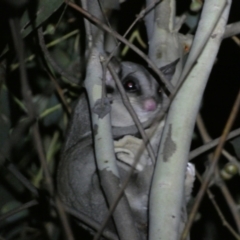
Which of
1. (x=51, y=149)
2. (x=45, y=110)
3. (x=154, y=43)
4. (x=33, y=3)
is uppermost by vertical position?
(x=33, y=3)

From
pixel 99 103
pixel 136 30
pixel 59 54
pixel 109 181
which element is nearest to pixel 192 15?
pixel 136 30

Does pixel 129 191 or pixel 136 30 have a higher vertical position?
pixel 136 30

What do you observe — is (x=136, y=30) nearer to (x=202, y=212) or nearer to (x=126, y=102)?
(x=202, y=212)

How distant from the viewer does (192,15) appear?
12.2 ft

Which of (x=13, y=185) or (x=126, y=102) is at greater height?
(x=126, y=102)

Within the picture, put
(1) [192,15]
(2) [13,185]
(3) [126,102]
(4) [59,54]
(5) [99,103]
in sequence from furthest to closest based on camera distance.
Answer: (4) [59,54]
(2) [13,185]
(1) [192,15]
(5) [99,103]
(3) [126,102]

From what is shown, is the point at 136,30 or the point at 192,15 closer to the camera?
the point at 192,15

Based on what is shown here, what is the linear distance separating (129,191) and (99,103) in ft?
2.49

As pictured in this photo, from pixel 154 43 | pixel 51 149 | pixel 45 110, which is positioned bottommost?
pixel 51 149

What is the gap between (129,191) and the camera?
3.14 metres

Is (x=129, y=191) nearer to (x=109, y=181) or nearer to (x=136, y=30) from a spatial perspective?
(x=109, y=181)

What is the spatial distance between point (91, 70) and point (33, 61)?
1841 millimetres

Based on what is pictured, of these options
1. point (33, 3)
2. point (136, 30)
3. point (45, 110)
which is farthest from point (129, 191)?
point (136, 30)

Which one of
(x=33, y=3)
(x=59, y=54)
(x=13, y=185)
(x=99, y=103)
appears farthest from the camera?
(x=59, y=54)
